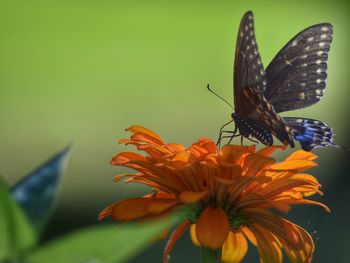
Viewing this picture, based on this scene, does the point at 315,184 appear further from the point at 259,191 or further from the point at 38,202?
the point at 38,202

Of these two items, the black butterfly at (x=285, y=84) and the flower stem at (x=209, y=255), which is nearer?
the flower stem at (x=209, y=255)

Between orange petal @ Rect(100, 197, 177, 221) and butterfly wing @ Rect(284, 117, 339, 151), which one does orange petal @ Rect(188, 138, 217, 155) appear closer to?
orange petal @ Rect(100, 197, 177, 221)

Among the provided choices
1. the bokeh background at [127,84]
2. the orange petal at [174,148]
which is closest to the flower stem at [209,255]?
the orange petal at [174,148]

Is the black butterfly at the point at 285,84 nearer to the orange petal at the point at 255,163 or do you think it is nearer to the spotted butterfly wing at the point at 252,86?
the spotted butterfly wing at the point at 252,86

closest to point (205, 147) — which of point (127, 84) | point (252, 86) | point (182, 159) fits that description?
point (182, 159)

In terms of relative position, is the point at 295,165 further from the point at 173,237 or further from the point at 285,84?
the point at 285,84

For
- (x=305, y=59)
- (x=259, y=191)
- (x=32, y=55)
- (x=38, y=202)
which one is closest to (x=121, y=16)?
(x=32, y=55)
